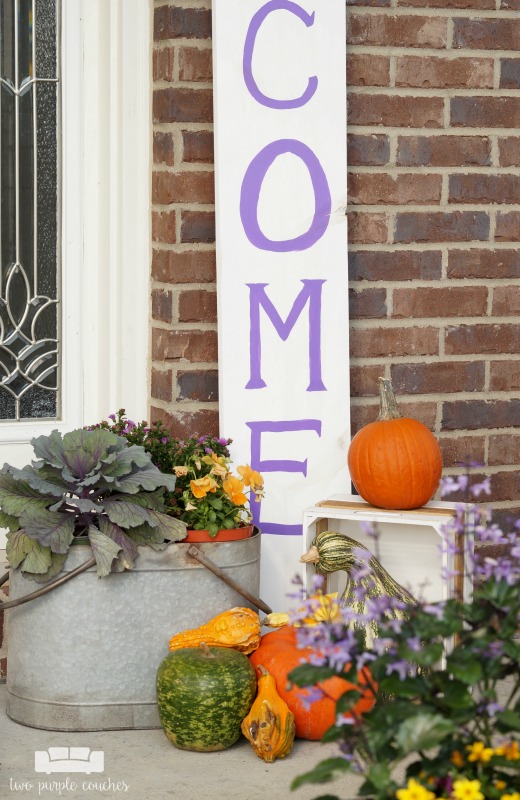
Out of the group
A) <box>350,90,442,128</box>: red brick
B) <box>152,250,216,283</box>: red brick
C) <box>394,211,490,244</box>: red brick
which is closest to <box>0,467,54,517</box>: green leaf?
<box>152,250,216,283</box>: red brick

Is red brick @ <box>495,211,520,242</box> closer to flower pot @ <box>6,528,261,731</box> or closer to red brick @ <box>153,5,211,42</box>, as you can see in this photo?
red brick @ <box>153,5,211,42</box>

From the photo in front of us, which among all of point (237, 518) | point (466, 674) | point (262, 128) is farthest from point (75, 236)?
point (466, 674)

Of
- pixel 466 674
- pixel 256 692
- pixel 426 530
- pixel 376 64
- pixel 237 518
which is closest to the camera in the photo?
pixel 466 674

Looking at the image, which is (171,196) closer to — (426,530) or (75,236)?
(75,236)

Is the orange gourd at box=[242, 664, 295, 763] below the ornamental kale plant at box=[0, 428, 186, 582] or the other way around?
below

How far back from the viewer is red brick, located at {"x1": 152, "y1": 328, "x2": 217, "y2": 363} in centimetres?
285

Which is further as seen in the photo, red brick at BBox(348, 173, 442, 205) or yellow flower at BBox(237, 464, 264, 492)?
red brick at BBox(348, 173, 442, 205)

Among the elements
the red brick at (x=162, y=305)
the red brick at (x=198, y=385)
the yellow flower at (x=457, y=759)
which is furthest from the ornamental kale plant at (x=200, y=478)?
the yellow flower at (x=457, y=759)

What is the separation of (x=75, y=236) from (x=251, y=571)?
1100 mm

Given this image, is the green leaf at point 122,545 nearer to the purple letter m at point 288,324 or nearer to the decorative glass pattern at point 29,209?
the purple letter m at point 288,324

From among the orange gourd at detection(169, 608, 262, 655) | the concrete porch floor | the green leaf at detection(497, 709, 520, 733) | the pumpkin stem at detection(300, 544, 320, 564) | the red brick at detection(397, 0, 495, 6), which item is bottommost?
the concrete porch floor

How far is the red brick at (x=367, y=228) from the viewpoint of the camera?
2.93m

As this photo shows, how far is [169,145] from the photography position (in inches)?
112

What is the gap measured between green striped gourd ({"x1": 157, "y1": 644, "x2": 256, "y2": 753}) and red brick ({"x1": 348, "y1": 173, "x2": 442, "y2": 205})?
134 cm
